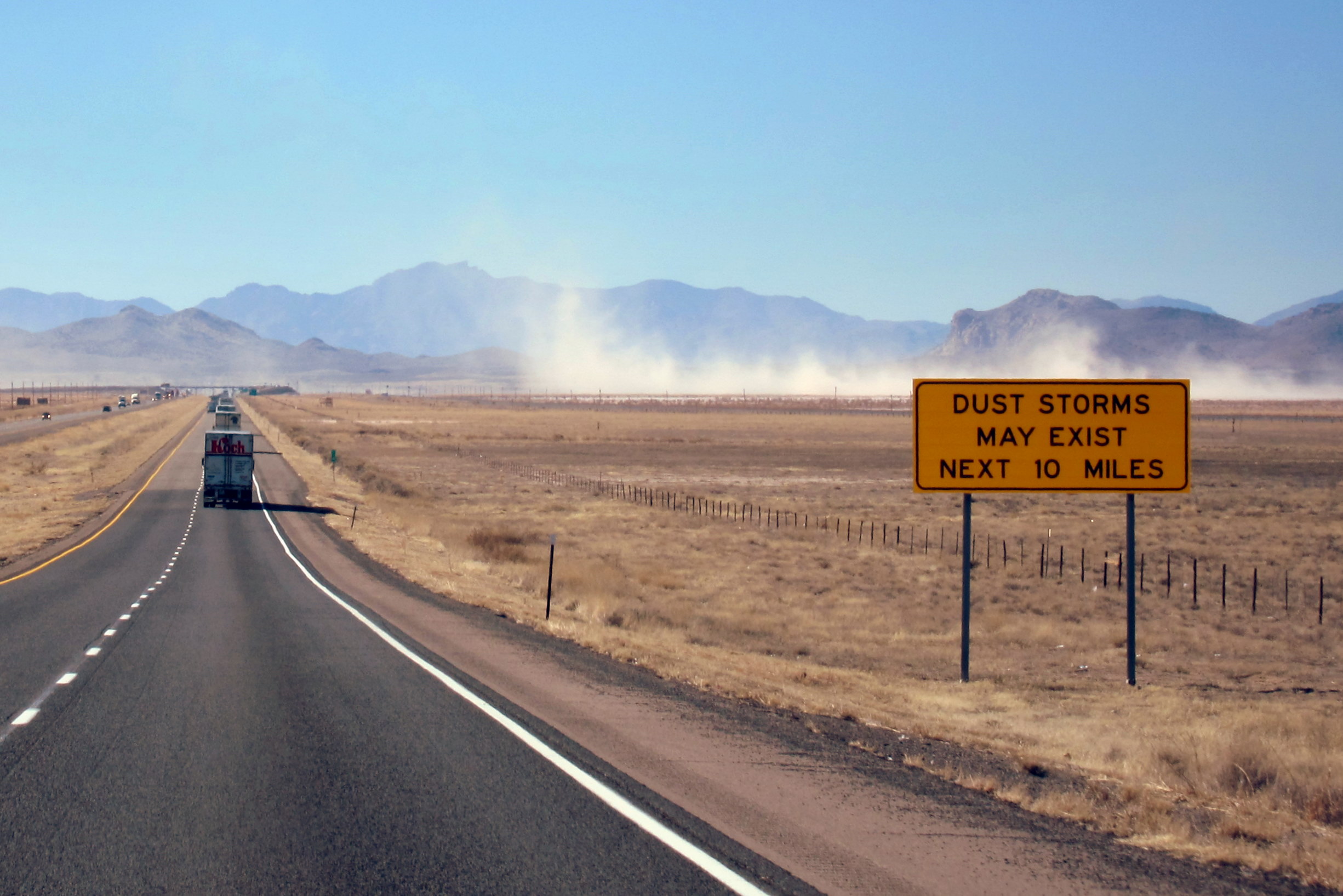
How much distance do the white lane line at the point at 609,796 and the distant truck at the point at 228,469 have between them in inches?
1322

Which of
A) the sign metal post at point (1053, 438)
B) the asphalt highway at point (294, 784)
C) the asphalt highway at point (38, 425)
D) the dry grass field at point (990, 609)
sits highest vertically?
the sign metal post at point (1053, 438)

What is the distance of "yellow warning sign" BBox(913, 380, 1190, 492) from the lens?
1565 centimetres

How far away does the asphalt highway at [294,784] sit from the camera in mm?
6137

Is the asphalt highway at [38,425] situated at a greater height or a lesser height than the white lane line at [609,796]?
greater

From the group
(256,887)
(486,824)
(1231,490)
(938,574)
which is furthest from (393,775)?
(1231,490)

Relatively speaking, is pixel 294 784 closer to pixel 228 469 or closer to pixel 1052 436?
pixel 1052 436

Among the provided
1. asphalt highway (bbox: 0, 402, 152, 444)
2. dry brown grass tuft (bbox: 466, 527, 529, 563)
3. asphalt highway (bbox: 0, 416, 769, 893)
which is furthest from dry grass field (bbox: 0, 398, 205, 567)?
asphalt highway (bbox: 0, 416, 769, 893)

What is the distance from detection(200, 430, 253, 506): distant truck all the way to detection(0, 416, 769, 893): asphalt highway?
30.4m

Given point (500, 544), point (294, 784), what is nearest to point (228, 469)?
point (500, 544)

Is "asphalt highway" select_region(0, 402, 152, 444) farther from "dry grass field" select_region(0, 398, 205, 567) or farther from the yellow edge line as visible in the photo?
the yellow edge line

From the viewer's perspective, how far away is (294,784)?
26.0ft

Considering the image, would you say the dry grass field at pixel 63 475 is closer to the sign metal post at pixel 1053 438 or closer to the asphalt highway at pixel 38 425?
the asphalt highway at pixel 38 425

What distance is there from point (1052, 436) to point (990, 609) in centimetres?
1004

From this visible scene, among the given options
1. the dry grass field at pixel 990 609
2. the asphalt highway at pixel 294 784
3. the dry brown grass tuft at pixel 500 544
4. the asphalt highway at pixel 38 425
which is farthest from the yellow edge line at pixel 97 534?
the asphalt highway at pixel 38 425
